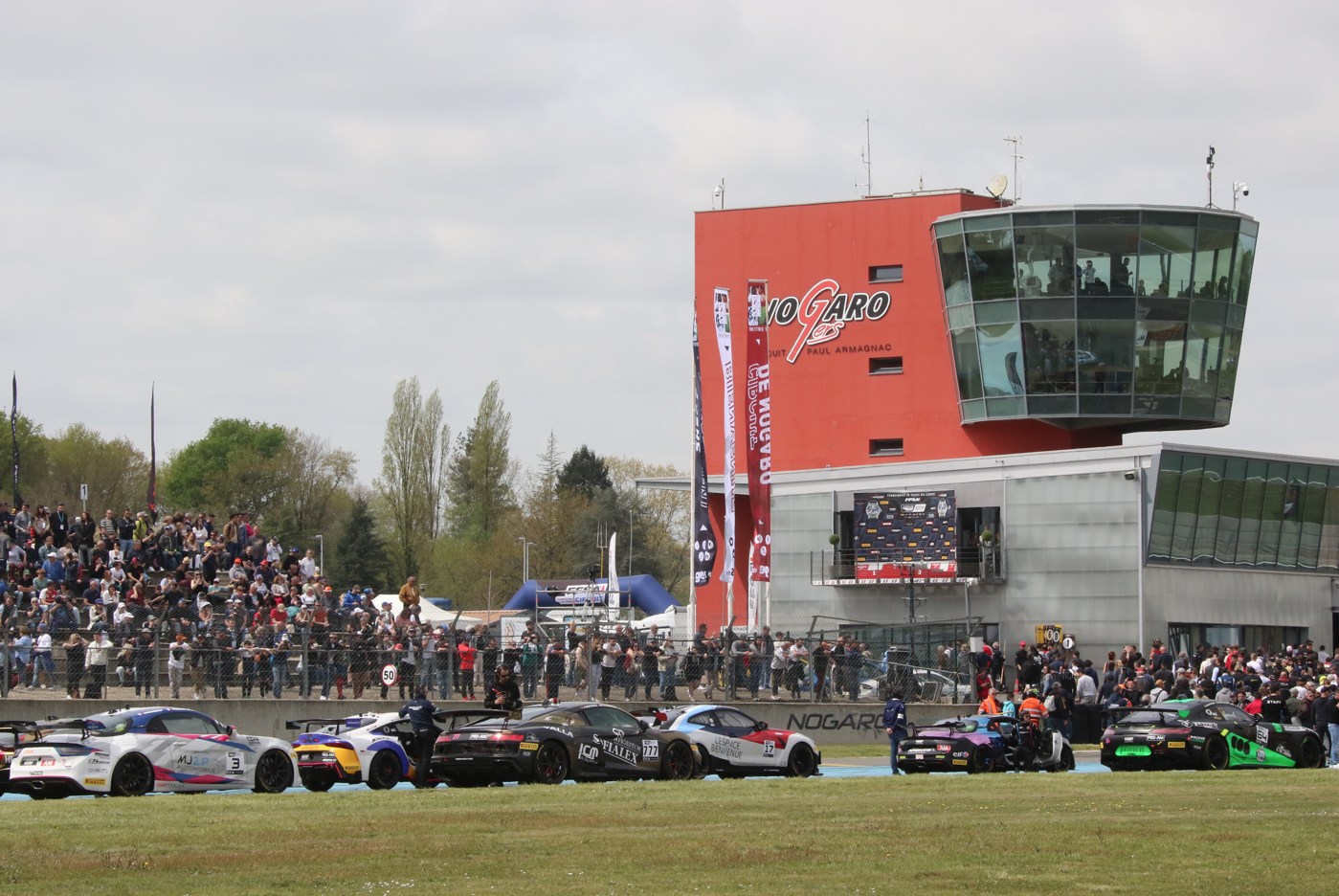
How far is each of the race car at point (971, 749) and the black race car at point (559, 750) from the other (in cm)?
427

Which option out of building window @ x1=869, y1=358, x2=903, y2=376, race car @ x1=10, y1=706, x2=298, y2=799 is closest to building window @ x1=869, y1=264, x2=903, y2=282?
building window @ x1=869, y1=358, x2=903, y2=376

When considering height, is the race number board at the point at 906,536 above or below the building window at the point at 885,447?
below

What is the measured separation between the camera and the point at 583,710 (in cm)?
2225

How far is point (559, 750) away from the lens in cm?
2166

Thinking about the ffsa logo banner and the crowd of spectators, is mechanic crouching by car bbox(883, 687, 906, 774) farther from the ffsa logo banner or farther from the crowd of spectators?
the ffsa logo banner

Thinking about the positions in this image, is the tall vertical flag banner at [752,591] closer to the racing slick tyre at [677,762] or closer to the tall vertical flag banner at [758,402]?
the tall vertical flag banner at [758,402]

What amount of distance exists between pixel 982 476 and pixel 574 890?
39.9m

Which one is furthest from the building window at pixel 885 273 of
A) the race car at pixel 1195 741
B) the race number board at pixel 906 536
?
the race car at pixel 1195 741

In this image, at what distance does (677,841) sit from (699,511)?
29.6 m

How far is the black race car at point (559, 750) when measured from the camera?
21.2 metres

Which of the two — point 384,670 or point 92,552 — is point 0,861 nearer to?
point 384,670

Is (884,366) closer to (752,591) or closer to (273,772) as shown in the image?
(752,591)

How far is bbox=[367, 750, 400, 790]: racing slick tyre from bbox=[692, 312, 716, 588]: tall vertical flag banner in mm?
20228

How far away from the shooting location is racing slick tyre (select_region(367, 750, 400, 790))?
2183cm
